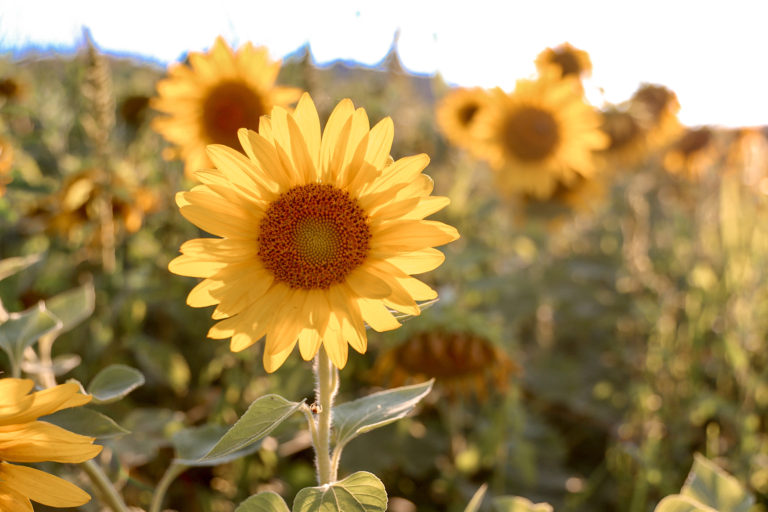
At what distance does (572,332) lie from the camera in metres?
3.42

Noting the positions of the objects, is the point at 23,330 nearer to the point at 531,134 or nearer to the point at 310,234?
the point at 310,234

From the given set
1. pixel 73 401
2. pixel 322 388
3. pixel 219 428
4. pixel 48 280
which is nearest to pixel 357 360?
pixel 48 280

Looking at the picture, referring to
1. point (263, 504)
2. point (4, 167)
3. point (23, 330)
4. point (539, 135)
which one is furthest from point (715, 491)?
point (539, 135)

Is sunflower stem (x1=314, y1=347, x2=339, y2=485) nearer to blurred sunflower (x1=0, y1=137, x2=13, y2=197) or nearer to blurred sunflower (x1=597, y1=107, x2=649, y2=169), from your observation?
blurred sunflower (x1=0, y1=137, x2=13, y2=197)

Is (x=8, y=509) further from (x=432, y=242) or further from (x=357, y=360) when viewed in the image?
(x=357, y=360)

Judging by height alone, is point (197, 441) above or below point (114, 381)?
below

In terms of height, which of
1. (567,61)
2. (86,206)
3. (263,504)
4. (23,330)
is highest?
(567,61)

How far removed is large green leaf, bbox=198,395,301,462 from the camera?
793mm

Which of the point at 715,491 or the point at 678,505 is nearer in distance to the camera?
the point at 678,505

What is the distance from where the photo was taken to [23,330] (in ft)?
3.46

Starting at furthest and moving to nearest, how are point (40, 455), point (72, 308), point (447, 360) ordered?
1. point (447, 360)
2. point (72, 308)
3. point (40, 455)

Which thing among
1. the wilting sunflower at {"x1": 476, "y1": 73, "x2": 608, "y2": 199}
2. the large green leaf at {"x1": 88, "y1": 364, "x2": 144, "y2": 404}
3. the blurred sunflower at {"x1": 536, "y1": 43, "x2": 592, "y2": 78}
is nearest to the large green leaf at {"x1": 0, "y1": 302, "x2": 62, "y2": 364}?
the large green leaf at {"x1": 88, "y1": 364, "x2": 144, "y2": 404}

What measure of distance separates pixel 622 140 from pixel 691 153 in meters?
1.24

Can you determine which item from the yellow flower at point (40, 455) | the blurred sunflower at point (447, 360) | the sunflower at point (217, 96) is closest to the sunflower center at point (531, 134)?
the sunflower at point (217, 96)
